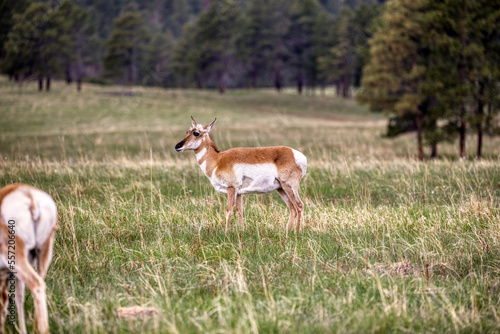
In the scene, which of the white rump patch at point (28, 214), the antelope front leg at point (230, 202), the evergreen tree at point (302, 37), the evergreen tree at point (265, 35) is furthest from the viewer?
the evergreen tree at point (302, 37)

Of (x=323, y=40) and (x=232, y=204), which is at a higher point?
(x=323, y=40)

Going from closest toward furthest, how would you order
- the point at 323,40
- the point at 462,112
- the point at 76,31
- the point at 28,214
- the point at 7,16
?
the point at 28,214, the point at 462,112, the point at 7,16, the point at 76,31, the point at 323,40

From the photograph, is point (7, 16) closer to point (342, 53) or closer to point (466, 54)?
point (342, 53)

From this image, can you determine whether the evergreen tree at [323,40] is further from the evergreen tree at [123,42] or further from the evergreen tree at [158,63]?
the evergreen tree at [158,63]

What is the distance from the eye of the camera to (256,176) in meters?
6.75

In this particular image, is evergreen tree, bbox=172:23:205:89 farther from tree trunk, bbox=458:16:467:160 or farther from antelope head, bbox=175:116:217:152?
antelope head, bbox=175:116:217:152

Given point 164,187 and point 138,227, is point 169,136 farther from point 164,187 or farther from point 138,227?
point 138,227

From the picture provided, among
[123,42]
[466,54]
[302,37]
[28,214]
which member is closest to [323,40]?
[302,37]

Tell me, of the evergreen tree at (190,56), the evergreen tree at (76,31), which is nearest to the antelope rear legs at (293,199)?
the evergreen tree at (76,31)

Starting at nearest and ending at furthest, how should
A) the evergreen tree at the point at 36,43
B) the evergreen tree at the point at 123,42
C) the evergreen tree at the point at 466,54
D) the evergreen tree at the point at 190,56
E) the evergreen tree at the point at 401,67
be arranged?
the evergreen tree at the point at 466,54
the evergreen tree at the point at 401,67
the evergreen tree at the point at 36,43
the evergreen tree at the point at 123,42
the evergreen tree at the point at 190,56

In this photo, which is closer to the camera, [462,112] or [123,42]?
[462,112]

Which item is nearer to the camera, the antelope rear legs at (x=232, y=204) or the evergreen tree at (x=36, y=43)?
the antelope rear legs at (x=232, y=204)

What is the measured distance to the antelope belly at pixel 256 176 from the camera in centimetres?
674

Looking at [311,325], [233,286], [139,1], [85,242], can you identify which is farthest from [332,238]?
[139,1]
